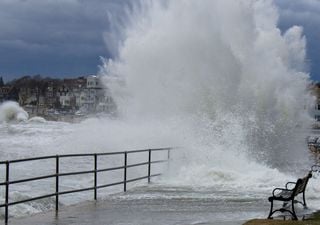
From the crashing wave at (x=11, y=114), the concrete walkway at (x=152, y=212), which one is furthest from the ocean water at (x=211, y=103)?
the crashing wave at (x=11, y=114)

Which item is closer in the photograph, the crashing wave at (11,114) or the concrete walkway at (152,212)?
the concrete walkway at (152,212)

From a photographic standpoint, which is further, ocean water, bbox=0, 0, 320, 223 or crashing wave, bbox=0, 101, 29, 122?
crashing wave, bbox=0, 101, 29, 122

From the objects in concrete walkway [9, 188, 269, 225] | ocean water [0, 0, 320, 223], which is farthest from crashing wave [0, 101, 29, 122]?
concrete walkway [9, 188, 269, 225]

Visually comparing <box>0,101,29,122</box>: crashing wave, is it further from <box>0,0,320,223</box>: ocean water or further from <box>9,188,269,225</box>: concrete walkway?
<box>9,188,269,225</box>: concrete walkway

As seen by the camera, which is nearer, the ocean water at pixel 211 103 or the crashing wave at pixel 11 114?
the ocean water at pixel 211 103

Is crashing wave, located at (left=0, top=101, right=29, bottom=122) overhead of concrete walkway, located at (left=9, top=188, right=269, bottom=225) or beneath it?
overhead

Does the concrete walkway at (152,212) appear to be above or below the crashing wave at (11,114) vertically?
below

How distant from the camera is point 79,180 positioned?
68.9 ft

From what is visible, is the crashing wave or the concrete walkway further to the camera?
the crashing wave

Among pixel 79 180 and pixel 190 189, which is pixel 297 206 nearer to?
pixel 190 189

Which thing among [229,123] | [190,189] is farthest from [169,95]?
[190,189]

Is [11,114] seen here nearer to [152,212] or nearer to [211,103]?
[211,103]

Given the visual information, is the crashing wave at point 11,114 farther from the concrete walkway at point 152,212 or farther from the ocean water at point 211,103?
the concrete walkway at point 152,212

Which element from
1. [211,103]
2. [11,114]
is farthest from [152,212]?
[11,114]
